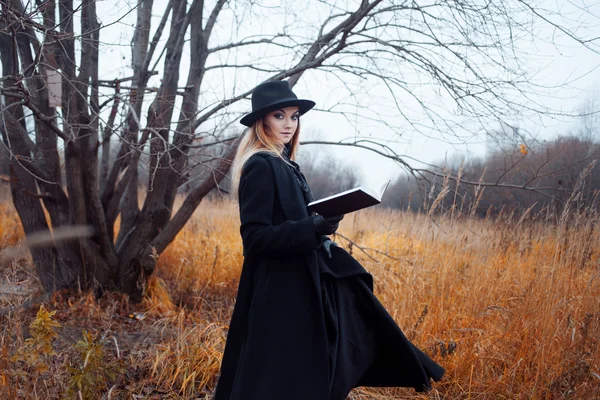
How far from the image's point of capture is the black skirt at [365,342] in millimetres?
1961

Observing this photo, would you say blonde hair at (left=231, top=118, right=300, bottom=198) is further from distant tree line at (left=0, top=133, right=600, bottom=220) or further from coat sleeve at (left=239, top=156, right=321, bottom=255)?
distant tree line at (left=0, top=133, right=600, bottom=220)

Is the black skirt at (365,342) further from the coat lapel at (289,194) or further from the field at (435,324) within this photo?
the field at (435,324)

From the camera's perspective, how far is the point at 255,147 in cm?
220

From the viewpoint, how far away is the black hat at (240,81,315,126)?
2174 mm

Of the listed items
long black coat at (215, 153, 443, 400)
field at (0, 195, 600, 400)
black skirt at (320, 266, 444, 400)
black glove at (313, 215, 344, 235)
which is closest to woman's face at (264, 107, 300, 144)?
long black coat at (215, 153, 443, 400)

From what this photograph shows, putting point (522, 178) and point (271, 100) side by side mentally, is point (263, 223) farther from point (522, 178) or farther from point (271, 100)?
point (522, 178)

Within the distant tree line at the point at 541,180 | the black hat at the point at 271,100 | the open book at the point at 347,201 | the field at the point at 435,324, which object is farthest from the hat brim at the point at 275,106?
the distant tree line at the point at 541,180

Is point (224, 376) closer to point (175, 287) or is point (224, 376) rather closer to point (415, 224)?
point (175, 287)

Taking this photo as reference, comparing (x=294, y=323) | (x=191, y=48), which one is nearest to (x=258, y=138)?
(x=294, y=323)


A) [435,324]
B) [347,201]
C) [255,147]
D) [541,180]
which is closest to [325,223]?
[347,201]

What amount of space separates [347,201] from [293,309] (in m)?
0.51

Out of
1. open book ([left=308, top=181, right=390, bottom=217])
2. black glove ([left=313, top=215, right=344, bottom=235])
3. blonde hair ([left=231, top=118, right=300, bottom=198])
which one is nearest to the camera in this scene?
open book ([left=308, top=181, right=390, bottom=217])

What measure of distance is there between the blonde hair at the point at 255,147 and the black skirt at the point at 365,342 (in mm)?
613

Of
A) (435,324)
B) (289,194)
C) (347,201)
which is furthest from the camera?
(435,324)
